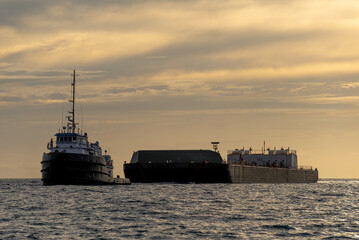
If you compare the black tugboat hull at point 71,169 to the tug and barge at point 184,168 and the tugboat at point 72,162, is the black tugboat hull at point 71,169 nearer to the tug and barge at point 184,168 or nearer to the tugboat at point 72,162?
the tugboat at point 72,162

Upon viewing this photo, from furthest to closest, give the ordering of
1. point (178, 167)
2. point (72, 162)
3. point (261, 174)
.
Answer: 1. point (261, 174)
2. point (178, 167)
3. point (72, 162)

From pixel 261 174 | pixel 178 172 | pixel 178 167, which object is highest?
pixel 178 167

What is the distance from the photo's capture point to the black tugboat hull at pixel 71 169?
9012cm

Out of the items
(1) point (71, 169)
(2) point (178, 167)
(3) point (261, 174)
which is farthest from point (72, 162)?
(3) point (261, 174)

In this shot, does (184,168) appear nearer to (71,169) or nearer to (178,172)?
(178,172)

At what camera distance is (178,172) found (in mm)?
129750

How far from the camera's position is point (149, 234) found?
35.8 metres

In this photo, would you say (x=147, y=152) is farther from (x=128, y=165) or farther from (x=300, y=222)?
(x=300, y=222)

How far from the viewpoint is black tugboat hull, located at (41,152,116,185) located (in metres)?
90.1

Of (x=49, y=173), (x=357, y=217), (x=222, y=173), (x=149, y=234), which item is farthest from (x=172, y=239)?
(x=222, y=173)

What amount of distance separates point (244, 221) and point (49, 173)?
5346cm

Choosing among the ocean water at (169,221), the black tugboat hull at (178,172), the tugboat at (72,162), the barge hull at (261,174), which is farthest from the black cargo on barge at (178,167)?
the ocean water at (169,221)

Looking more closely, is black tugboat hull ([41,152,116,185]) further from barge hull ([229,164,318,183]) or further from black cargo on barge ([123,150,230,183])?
barge hull ([229,164,318,183])

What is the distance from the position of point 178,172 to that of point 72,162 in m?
42.2
